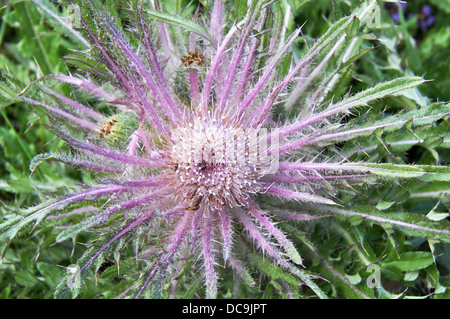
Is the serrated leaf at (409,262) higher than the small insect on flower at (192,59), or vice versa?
the small insect on flower at (192,59)

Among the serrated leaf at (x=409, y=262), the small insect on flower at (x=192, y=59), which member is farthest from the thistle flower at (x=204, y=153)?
the serrated leaf at (x=409, y=262)

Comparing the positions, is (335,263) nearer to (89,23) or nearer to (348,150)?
(348,150)

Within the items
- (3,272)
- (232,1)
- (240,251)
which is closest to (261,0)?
(232,1)

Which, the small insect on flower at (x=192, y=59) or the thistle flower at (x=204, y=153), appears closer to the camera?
the thistle flower at (x=204, y=153)

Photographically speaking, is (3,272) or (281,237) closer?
(281,237)

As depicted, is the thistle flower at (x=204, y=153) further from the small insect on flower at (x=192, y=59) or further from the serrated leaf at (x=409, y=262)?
the serrated leaf at (x=409, y=262)

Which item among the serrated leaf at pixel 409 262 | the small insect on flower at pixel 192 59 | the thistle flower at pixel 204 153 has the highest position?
the small insect on flower at pixel 192 59

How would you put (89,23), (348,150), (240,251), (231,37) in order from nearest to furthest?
1. (89,23)
2. (231,37)
3. (240,251)
4. (348,150)

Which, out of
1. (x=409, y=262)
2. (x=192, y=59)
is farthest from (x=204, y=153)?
(x=409, y=262)

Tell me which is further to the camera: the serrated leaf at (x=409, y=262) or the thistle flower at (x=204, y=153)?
the serrated leaf at (x=409, y=262)
